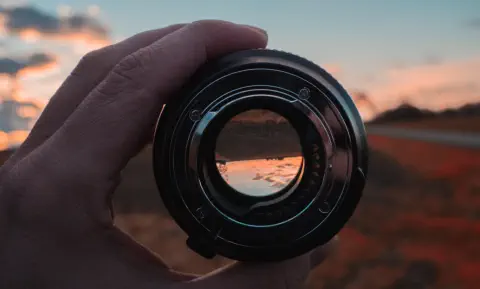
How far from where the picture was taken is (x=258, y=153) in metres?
1.21

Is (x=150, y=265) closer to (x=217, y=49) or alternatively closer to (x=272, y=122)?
(x=272, y=122)

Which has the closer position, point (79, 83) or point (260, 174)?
point (260, 174)

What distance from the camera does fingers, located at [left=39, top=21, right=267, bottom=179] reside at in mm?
1109

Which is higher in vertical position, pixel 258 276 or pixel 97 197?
pixel 97 197

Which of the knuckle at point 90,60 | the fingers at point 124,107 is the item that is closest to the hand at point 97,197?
the fingers at point 124,107

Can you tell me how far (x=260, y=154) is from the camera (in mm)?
1205

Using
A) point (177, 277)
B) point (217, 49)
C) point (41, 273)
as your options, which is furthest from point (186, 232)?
point (217, 49)

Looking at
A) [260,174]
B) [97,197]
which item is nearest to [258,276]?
[260,174]

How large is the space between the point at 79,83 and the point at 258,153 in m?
0.54

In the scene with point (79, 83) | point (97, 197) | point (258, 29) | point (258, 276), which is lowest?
point (258, 276)

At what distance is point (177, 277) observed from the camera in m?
1.21

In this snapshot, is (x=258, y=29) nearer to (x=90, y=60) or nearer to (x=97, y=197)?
(x=90, y=60)

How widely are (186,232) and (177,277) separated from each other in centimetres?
10

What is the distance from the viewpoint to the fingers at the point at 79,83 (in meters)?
1.38
